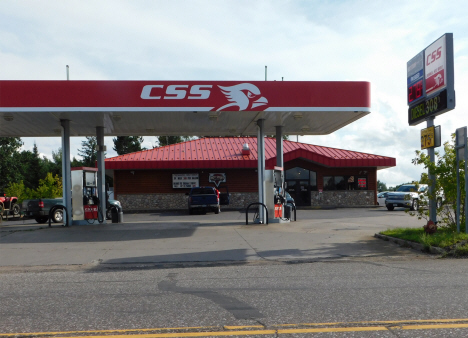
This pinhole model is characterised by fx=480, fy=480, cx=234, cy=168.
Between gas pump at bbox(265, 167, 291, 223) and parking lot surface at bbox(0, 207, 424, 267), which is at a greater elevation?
gas pump at bbox(265, 167, 291, 223)

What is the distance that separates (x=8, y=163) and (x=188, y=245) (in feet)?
132

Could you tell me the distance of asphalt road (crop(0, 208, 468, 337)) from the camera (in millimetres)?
5160

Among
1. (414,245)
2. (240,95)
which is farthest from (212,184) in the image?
(414,245)

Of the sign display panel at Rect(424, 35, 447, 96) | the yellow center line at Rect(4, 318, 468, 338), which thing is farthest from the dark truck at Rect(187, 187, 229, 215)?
the yellow center line at Rect(4, 318, 468, 338)

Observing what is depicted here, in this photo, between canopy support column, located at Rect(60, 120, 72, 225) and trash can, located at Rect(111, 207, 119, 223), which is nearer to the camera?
canopy support column, located at Rect(60, 120, 72, 225)

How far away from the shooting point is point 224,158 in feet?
113

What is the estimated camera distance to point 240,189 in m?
34.9

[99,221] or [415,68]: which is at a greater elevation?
[415,68]

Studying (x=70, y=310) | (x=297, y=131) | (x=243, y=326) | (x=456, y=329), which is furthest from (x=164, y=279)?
(x=297, y=131)

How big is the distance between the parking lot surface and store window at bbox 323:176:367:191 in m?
18.1

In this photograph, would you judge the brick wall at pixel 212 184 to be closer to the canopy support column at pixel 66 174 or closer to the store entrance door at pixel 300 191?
the store entrance door at pixel 300 191

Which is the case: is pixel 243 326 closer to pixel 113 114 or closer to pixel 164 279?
pixel 164 279

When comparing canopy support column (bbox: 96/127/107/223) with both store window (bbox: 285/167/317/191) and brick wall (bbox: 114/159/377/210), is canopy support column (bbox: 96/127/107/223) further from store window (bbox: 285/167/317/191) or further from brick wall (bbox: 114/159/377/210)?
store window (bbox: 285/167/317/191)

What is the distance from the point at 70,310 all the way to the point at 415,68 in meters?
12.5
